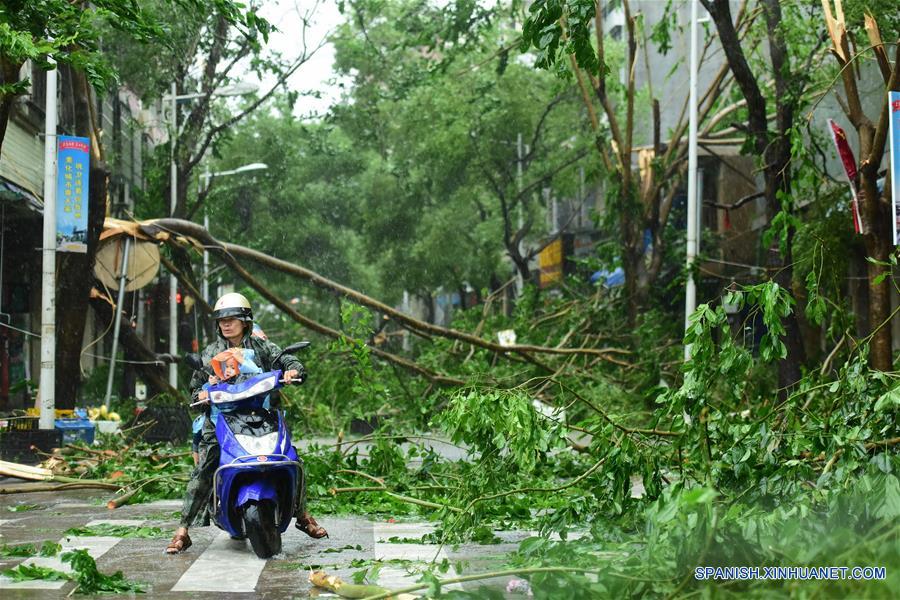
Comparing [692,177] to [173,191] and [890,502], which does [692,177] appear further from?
[890,502]

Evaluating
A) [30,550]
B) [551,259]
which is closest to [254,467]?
[30,550]

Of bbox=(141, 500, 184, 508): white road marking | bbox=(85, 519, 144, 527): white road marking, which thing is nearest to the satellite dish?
bbox=(141, 500, 184, 508): white road marking

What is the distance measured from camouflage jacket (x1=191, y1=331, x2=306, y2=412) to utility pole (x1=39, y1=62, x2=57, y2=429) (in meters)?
6.65

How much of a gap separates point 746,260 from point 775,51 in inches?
563

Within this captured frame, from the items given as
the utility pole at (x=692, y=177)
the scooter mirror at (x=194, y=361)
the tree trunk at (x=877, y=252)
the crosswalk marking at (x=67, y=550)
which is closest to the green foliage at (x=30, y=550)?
the crosswalk marking at (x=67, y=550)

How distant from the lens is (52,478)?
1137cm

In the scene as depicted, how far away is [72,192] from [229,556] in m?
8.80

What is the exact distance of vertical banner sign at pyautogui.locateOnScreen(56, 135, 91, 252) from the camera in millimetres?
14984

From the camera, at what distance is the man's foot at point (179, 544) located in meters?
7.49

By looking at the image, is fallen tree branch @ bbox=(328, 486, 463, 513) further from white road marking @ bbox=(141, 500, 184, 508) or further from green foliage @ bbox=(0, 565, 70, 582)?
green foliage @ bbox=(0, 565, 70, 582)

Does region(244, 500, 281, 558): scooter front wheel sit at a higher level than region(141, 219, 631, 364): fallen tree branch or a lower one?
lower

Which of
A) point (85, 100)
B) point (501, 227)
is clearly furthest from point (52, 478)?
point (501, 227)

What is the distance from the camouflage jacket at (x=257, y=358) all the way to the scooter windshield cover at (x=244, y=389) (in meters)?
0.19

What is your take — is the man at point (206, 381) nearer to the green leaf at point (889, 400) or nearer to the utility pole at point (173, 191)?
the green leaf at point (889, 400)
